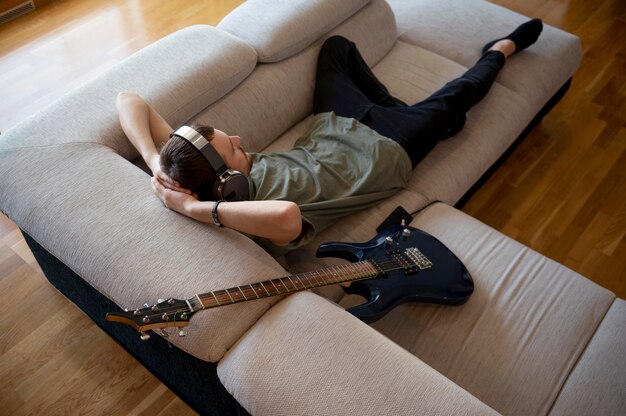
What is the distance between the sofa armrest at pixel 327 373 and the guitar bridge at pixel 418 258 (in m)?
0.34

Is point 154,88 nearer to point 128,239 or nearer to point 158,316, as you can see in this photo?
point 128,239

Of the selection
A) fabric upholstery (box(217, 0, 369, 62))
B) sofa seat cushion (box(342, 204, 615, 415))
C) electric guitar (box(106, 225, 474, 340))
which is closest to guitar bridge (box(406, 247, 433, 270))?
electric guitar (box(106, 225, 474, 340))

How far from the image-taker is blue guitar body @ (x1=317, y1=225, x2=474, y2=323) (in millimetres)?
1397

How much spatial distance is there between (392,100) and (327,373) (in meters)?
1.12

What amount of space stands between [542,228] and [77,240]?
166 centimetres

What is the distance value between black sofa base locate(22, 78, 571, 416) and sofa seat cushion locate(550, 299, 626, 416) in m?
0.77

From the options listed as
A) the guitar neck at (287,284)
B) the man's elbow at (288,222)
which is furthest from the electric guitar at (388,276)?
the man's elbow at (288,222)

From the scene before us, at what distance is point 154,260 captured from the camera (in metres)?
1.23

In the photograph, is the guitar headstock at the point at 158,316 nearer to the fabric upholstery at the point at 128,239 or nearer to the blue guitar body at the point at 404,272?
the fabric upholstery at the point at 128,239

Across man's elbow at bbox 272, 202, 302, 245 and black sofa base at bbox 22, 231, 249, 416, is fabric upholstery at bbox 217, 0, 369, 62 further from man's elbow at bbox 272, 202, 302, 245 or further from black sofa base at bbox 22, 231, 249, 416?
black sofa base at bbox 22, 231, 249, 416

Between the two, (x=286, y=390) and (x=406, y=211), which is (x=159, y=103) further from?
(x=286, y=390)

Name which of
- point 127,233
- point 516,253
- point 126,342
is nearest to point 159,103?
point 127,233

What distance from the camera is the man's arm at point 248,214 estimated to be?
4.16 ft

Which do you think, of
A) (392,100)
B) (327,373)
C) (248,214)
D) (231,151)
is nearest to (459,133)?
(392,100)
